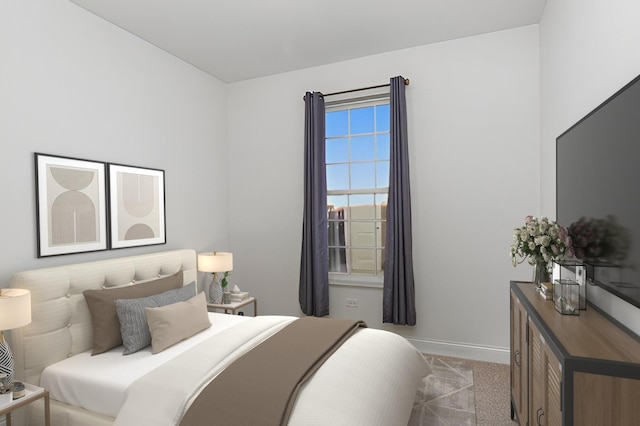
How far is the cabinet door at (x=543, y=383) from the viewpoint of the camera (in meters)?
1.38

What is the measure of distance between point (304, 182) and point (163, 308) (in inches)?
78.3

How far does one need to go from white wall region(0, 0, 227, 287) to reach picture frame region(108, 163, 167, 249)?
0.09m

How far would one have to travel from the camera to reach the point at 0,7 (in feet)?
7.56

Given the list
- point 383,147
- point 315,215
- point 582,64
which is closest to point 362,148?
point 383,147

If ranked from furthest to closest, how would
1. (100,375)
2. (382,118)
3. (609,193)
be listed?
1. (382,118)
2. (100,375)
3. (609,193)

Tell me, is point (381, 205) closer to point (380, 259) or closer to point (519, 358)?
point (380, 259)

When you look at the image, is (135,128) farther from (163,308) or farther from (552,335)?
(552,335)

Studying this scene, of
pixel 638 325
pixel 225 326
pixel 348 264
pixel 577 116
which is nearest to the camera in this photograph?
pixel 638 325

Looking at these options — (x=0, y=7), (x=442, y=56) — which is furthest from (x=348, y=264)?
(x=0, y=7)

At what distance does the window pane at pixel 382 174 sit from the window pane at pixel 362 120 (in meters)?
0.38

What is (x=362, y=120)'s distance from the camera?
3.96m

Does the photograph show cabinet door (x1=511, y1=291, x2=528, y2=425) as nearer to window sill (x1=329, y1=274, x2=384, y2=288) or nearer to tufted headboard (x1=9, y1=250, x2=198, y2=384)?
window sill (x1=329, y1=274, x2=384, y2=288)

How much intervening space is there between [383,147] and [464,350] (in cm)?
216

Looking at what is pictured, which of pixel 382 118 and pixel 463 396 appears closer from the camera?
pixel 463 396
